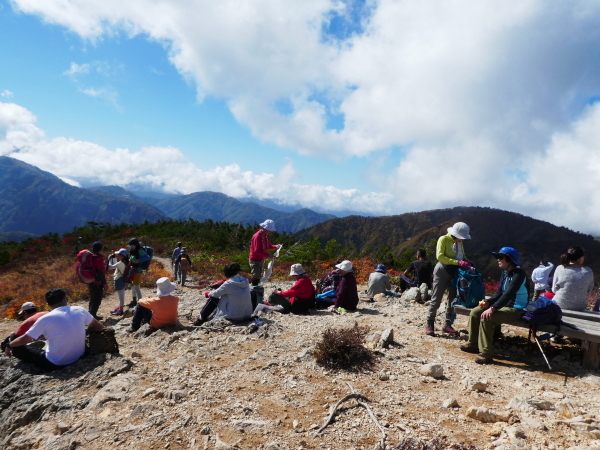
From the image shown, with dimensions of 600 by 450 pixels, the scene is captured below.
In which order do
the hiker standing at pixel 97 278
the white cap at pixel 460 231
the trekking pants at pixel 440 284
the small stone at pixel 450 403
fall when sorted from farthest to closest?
the hiker standing at pixel 97 278
the trekking pants at pixel 440 284
the white cap at pixel 460 231
the small stone at pixel 450 403

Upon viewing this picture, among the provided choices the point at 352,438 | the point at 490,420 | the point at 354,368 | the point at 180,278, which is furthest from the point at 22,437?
the point at 180,278

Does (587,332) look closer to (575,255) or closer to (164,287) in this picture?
(575,255)

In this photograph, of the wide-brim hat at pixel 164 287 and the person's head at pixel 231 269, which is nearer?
the wide-brim hat at pixel 164 287

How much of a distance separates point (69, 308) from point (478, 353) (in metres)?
6.52

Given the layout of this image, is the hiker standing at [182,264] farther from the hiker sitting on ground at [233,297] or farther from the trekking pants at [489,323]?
the trekking pants at [489,323]

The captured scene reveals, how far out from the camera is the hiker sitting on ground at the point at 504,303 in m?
5.01

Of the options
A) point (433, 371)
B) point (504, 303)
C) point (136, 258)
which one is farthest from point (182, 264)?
point (504, 303)

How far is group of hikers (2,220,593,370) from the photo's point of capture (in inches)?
197

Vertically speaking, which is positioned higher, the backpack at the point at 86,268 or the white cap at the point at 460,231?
the white cap at the point at 460,231

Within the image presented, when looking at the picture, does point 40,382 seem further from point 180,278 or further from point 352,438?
point 180,278

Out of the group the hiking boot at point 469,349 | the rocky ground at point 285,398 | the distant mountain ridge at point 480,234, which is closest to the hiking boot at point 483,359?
the rocky ground at point 285,398

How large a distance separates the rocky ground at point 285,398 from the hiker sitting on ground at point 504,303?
1.11 feet

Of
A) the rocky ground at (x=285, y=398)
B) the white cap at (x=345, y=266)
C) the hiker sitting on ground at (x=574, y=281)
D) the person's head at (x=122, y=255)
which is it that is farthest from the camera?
the person's head at (x=122, y=255)

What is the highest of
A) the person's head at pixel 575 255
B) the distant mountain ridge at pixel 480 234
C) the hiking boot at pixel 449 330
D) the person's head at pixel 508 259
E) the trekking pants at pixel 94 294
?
the distant mountain ridge at pixel 480 234
